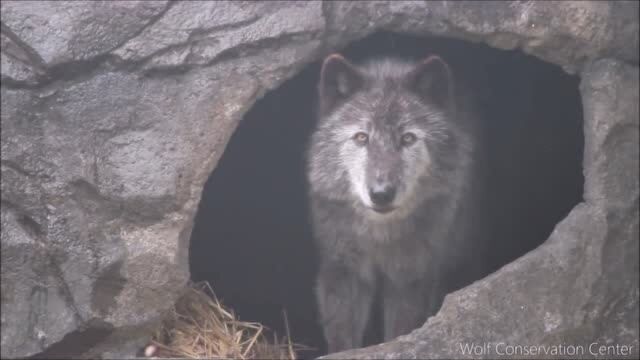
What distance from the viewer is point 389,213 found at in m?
4.92

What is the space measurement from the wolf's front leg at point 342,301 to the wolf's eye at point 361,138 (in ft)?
Result: 2.61

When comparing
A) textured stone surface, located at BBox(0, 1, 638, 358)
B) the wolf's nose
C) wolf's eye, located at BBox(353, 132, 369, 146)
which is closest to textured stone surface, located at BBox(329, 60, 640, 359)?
textured stone surface, located at BBox(0, 1, 638, 358)

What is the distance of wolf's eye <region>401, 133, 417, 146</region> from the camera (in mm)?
4949

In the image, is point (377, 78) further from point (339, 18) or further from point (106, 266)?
point (106, 266)

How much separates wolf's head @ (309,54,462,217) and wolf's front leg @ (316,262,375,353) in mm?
461

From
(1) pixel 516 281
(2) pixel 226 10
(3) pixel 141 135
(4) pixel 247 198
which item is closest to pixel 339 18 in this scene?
(2) pixel 226 10

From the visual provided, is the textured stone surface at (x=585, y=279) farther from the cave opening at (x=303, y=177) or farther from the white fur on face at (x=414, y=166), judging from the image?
→ the cave opening at (x=303, y=177)

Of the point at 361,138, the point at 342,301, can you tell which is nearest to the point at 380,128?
the point at 361,138

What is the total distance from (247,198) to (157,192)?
2161 millimetres

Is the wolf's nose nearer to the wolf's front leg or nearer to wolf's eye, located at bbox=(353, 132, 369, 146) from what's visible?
wolf's eye, located at bbox=(353, 132, 369, 146)

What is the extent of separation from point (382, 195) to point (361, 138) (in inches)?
21.7

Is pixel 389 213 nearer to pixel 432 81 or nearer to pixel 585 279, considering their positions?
pixel 432 81

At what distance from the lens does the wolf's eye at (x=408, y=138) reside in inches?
195

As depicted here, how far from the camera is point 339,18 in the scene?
14.7ft
